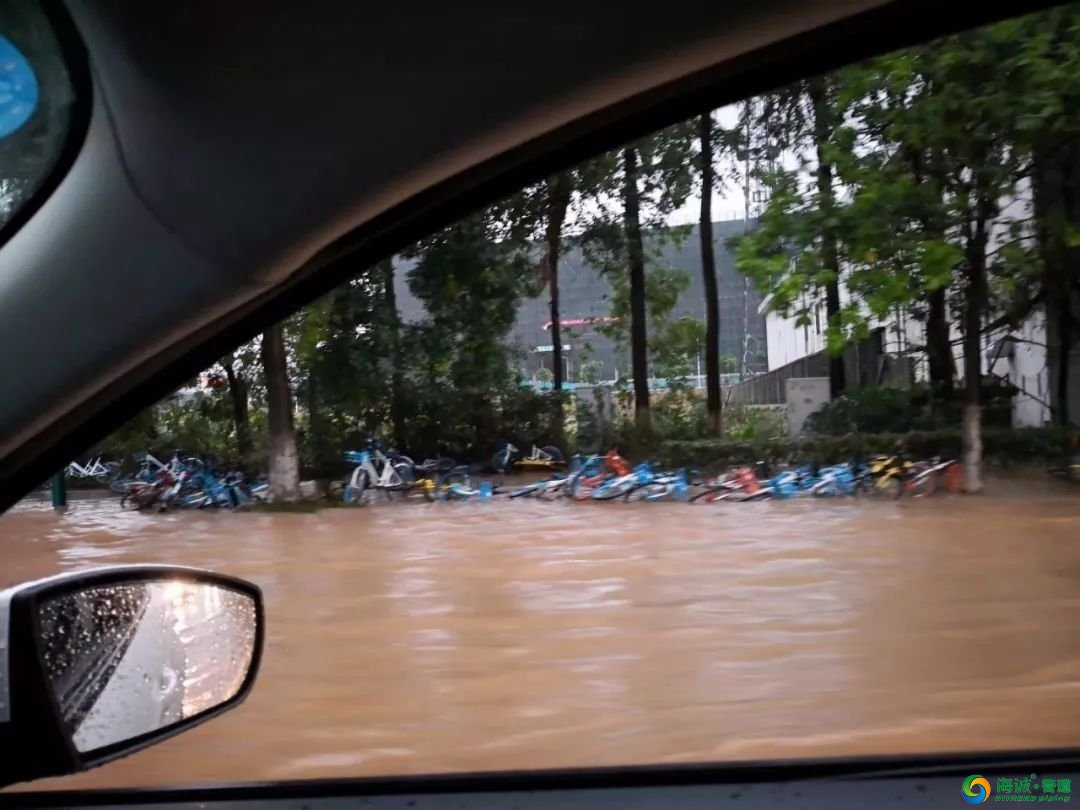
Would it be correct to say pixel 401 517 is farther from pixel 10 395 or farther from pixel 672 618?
pixel 10 395

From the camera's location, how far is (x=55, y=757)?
1060mm

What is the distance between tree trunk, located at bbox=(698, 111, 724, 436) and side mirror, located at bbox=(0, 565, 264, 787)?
5166 mm

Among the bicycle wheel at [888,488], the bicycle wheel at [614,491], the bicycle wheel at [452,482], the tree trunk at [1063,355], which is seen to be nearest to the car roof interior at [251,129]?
the bicycle wheel at [888,488]

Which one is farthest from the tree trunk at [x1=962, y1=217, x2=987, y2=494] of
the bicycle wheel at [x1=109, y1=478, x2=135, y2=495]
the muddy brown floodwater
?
the bicycle wheel at [x1=109, y1=478, x2=135, y2=495]

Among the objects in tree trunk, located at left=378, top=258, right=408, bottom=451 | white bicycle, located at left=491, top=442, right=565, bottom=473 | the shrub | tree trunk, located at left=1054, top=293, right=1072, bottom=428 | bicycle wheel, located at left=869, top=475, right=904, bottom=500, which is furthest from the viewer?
white bicycle, located at left=491, top=442, right=565, bottom=473

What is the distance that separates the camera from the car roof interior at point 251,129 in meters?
1.26

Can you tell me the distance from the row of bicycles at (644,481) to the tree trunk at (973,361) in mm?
163

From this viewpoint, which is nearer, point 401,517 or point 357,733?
point 357,733

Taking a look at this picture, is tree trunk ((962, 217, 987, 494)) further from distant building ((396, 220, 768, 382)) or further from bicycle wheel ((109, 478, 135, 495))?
bicycle wheel ((109, 478, 135, 495))

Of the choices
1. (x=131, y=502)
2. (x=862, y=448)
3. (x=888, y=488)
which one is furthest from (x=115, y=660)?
(x=131, y=502)

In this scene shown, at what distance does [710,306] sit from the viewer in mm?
10211

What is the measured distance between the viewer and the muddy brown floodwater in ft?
11.2

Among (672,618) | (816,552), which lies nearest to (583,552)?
(816,552)

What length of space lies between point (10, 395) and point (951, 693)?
3478 millimetres
